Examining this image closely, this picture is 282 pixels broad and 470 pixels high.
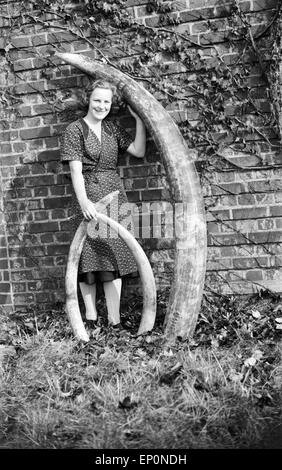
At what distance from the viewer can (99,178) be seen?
380 cm

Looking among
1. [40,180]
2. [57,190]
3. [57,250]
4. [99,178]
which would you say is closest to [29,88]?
[40,180]

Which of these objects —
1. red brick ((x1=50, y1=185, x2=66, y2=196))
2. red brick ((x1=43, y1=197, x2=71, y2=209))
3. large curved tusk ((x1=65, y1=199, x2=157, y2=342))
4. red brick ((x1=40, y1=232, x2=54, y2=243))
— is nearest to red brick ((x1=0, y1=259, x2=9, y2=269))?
red brick ((x1=40, y1=232, x2=54, y2=243))

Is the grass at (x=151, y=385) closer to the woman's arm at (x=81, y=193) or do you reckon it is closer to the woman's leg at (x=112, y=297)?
the woman's leg at (x=112, y=297)

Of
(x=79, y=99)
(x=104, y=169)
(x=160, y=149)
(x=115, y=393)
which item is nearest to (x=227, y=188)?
(x=160, y=149)

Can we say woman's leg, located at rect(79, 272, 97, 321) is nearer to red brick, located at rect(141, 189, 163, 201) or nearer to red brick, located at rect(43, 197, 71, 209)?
red brick, located at rect(43, 197, 71, 209)

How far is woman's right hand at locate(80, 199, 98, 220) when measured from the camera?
143 inches

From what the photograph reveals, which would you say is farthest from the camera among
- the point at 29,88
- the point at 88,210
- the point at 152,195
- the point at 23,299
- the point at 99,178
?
the point at 23,299

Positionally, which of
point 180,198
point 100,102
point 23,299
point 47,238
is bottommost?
point 23,299

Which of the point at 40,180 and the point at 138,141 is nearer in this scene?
the point at 138,141

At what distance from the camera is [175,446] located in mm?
2625

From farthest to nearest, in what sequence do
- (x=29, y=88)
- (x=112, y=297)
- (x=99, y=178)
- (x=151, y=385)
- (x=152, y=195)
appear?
(x=29, y=88) → (x=152, y=195) → (x=112, y=297) → (x=99, y=178) → (x=151, y=385)

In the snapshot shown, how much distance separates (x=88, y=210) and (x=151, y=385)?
125 centimetres

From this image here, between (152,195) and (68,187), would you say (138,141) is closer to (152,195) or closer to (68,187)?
(152,195)
